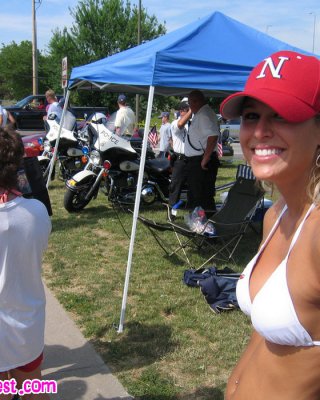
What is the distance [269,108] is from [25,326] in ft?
4.90

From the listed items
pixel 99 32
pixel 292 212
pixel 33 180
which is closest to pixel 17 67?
pixel 99 32

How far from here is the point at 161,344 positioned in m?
3.57

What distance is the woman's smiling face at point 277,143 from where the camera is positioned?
1203 millimetres

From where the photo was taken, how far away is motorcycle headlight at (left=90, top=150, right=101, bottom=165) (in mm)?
7473

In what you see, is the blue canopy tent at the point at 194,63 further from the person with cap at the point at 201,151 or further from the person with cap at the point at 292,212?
the person with cap at the point at 292,212

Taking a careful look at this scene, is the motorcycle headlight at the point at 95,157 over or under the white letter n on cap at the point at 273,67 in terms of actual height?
under

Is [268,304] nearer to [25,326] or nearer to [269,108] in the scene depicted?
[269,108]

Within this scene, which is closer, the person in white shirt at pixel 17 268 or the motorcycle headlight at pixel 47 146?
the person in white shirt at pixel 17 268

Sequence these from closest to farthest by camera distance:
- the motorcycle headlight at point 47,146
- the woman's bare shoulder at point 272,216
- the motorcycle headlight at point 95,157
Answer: the woman's bare shoulder at point 272,216 < the motorcycle headlight at point 95,157 < the motorcycle headlight at point 47,146

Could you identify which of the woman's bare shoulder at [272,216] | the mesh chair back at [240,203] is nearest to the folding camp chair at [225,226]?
the mesh chair back at [240,203]

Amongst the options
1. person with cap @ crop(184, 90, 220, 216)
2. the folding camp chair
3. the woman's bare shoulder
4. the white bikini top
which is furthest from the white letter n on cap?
person with cap @ crop(184, 90, 220, 216)

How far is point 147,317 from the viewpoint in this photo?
4004 mm

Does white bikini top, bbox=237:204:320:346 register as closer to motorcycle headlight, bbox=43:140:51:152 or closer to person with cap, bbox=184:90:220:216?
person with cap, bbox=184:90:220:216

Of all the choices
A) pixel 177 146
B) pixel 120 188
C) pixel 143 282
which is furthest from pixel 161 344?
pixel 177 146
